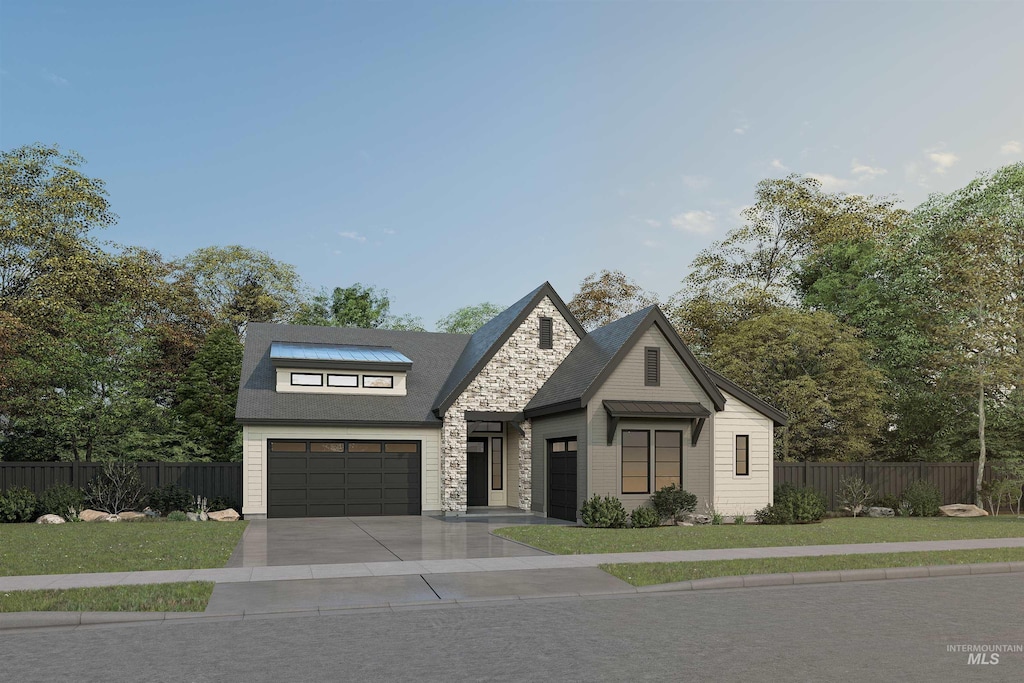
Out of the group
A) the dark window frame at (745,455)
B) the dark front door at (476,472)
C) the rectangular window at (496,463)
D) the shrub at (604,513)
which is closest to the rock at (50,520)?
the dark front door at (476,472)

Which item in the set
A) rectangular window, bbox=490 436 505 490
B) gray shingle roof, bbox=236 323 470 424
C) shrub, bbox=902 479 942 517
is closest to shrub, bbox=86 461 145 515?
gray shingle roof, bbox=236 323 470 424

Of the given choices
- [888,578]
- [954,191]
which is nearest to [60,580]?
[888,578]

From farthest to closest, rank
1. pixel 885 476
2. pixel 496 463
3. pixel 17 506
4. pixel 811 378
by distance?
pixel 811 378
pixel 496 463
pixel 885 476
pixel 17 506

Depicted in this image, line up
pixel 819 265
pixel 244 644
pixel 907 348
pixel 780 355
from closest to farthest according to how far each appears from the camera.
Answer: pixel 244 644, pixel 780 355, pixel 907 348, pixel 819 265

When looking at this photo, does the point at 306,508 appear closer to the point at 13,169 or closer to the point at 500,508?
the point at 500,508

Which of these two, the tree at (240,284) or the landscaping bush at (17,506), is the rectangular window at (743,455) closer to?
the landscaping bush at (17,506)

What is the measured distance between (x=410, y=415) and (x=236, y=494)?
623 centimetres

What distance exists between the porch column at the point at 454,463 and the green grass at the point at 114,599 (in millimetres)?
15975

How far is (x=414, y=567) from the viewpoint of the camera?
14.8m

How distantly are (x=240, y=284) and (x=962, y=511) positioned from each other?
44429 mm

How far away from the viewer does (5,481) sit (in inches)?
1019

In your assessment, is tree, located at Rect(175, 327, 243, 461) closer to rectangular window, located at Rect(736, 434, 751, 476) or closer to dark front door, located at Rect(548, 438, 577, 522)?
dark front door, located at Rect(548, 438, 577, 522)

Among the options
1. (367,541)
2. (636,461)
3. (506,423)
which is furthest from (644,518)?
(506,423)

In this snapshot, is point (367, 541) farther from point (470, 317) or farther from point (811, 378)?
point (470, 317)
